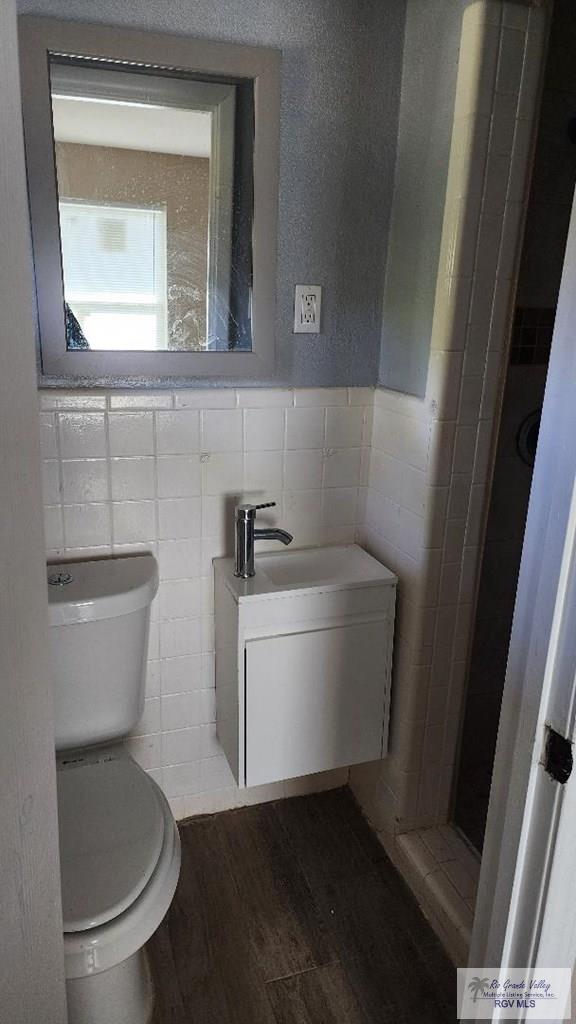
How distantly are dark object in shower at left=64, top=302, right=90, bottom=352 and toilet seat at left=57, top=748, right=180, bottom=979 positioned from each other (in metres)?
0.96

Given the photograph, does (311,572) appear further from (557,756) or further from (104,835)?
(557,756)

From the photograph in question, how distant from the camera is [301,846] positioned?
6.05 ft

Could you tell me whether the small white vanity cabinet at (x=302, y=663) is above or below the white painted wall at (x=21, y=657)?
below

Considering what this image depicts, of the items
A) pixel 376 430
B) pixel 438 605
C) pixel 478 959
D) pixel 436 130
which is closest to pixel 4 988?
pixel 478 959

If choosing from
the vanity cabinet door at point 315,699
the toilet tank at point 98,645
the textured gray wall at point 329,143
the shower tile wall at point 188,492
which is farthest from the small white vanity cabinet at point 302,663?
the textured gray wall at point 329,143

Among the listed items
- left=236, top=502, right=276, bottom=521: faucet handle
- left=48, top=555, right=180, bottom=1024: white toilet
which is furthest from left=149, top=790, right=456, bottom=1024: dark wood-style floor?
left=236, top=502, right=276, bottom=521: faucet handle

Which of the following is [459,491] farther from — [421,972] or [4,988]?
[4,988]

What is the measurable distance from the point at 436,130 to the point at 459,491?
0.78 meters

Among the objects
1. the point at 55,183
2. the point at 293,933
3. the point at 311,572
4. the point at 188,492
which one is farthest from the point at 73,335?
the point at 293,933

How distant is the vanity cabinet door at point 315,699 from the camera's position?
1.59 meters

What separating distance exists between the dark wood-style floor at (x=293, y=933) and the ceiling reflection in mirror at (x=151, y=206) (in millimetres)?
1303

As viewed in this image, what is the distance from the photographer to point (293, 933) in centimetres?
159

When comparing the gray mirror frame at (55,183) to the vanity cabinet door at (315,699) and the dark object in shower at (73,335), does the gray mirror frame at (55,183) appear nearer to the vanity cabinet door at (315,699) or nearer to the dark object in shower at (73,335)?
the dark object in shower at (73,335)

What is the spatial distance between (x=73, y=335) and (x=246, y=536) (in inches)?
23.2
